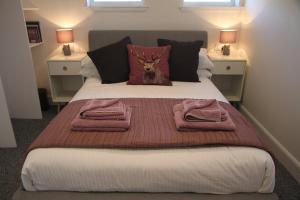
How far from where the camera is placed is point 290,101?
215 cm

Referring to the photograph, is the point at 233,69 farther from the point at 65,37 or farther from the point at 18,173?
the point at 18,173

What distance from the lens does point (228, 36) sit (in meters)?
3.05

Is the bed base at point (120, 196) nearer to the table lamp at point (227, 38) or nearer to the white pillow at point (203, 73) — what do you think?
the white pillow at point (203, 73)

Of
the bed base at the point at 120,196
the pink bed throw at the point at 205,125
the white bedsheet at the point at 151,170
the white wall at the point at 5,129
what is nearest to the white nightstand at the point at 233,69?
the pink bed throw at the point at 205,125

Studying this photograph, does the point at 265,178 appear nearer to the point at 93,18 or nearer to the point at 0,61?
the point at 93,18

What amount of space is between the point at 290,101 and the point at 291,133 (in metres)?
0.27

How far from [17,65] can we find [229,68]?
245cm

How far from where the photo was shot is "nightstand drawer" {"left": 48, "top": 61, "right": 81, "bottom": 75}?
2.93 meters

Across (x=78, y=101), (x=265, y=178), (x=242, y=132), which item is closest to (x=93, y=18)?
(x=78, y=101)

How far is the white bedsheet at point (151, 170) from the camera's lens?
53.5 inches

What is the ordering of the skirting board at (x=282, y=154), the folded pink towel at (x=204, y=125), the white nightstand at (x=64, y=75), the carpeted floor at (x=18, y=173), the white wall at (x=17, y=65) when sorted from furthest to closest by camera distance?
1. the white nightstand at (x=64, y=75)
2. the white wall at (x=17, y=65)
3. the skirting board at (x=282, y=154)
4. the carpeted floor at (x=18, y=173)
5. the folded pink towel at (x=204, y=125)

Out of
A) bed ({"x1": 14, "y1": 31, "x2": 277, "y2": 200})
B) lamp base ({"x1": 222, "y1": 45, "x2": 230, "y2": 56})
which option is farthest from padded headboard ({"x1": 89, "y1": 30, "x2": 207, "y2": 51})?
bed ({"x1": 14, "y1": 31, "x2": 277, "y2": 200})

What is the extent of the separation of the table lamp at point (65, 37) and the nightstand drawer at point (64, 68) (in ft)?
0.70

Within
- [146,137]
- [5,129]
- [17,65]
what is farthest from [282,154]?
[17,65]
